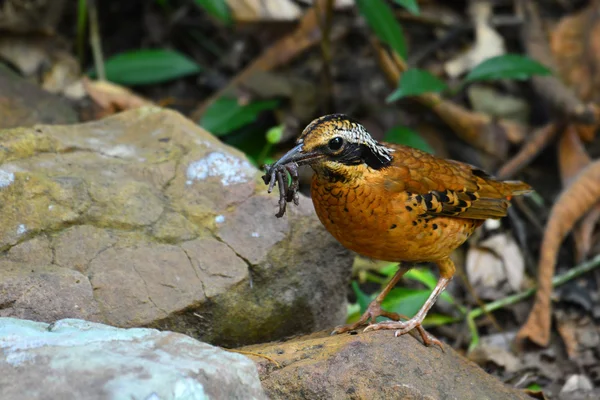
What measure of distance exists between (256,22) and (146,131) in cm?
270

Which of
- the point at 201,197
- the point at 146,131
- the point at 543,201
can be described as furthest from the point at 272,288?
the point at 543,201

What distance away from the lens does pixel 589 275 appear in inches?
277

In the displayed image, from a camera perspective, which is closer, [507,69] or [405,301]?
[405,301]

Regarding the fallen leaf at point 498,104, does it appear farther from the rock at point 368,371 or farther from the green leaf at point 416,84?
the rock at point 368,371

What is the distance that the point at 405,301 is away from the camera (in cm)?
595

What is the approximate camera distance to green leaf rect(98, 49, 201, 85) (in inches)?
307

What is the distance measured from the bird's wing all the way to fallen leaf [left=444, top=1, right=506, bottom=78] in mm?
3075

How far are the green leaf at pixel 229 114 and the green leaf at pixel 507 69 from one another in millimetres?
1947

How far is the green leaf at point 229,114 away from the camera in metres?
7.23

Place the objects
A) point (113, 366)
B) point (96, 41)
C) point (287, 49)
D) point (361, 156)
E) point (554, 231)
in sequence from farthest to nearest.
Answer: point (96, 41), point (287, 49), point (554, 231), point (361, 156), point (113, 366)

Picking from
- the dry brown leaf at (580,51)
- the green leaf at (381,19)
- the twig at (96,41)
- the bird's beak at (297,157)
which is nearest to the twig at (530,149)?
the dry brown leaf at (580,51)

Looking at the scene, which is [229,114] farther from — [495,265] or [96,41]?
[495,265]

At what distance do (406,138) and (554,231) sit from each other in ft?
4.93

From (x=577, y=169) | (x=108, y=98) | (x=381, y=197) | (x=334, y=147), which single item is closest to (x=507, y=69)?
(x=577, y=169)
